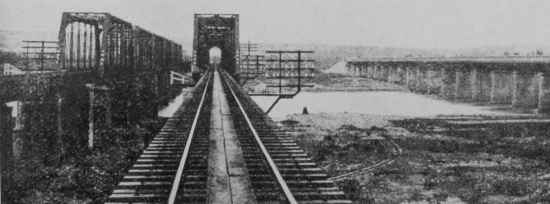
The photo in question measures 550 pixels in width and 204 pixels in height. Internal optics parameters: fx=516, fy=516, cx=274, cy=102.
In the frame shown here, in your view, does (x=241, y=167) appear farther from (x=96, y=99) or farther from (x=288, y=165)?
(x=96, y=99)

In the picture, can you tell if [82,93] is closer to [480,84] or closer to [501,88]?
[501,88]

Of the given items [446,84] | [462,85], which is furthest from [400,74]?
[462,85]

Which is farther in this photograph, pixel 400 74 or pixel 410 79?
pixel 400 74

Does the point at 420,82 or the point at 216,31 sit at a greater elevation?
the point at 216,31

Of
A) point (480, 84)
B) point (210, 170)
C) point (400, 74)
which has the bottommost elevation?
point (210, 170)

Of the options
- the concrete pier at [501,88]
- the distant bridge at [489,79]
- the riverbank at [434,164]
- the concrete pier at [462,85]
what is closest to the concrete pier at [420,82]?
the distant bridge at [489,79]

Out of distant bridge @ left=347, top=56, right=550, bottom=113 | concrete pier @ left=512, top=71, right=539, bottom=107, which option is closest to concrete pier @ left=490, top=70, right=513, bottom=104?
distant bridge @ left=347, top=56, right=550, bottom=113

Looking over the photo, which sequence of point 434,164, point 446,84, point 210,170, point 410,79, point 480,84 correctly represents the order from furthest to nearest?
point 410,79
point 446,84
point 480,84
point 434,164
point 210,170
